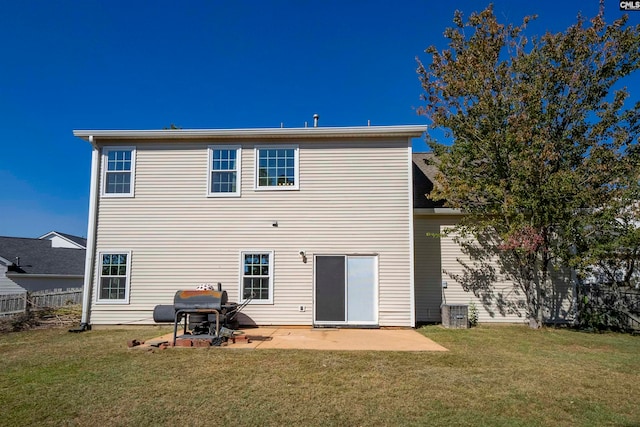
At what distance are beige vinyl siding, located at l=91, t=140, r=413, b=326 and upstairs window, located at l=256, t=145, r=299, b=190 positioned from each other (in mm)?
195

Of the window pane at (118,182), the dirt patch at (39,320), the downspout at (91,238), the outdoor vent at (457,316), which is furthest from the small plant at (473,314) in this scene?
the dirt patch at (39,320)

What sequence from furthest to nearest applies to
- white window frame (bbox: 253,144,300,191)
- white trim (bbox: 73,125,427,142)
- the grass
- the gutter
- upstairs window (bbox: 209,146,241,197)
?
the gutter → upstairs window (bbox: 209,146,241,197) → white window frame (bbox: 253,144,300,191) → white trim (bbox: 73,125,427,142) → the grass

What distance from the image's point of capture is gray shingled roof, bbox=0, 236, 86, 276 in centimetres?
2116

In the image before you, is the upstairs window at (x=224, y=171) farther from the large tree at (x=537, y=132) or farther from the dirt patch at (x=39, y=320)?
the dirt patch at (x=39, y=320)

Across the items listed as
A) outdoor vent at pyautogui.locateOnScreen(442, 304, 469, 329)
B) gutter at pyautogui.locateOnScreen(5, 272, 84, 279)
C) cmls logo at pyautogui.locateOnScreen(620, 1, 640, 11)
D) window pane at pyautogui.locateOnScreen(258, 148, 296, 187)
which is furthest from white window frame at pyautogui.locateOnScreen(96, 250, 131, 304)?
gutter at pyautogui.locateOnScreen(5, 272, 84, 279)

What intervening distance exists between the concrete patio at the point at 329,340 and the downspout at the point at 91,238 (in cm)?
281

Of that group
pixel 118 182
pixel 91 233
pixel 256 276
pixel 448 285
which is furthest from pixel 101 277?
pixel 448 285

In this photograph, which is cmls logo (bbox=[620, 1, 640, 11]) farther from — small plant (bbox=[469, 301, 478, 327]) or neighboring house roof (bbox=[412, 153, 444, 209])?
small plant (bbox=[469, 301, 478, 327])

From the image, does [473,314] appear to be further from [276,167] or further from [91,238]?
[91,238]

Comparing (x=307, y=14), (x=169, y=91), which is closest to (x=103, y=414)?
(x=307, y=14)

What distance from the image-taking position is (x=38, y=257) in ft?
74.3

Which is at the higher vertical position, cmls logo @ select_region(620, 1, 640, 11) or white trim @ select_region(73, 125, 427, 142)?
cmls logo @ select_region(620, 1, 640, 11)

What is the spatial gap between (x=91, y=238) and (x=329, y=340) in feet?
22.4

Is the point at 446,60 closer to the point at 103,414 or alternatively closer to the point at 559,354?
the point at 559,354
